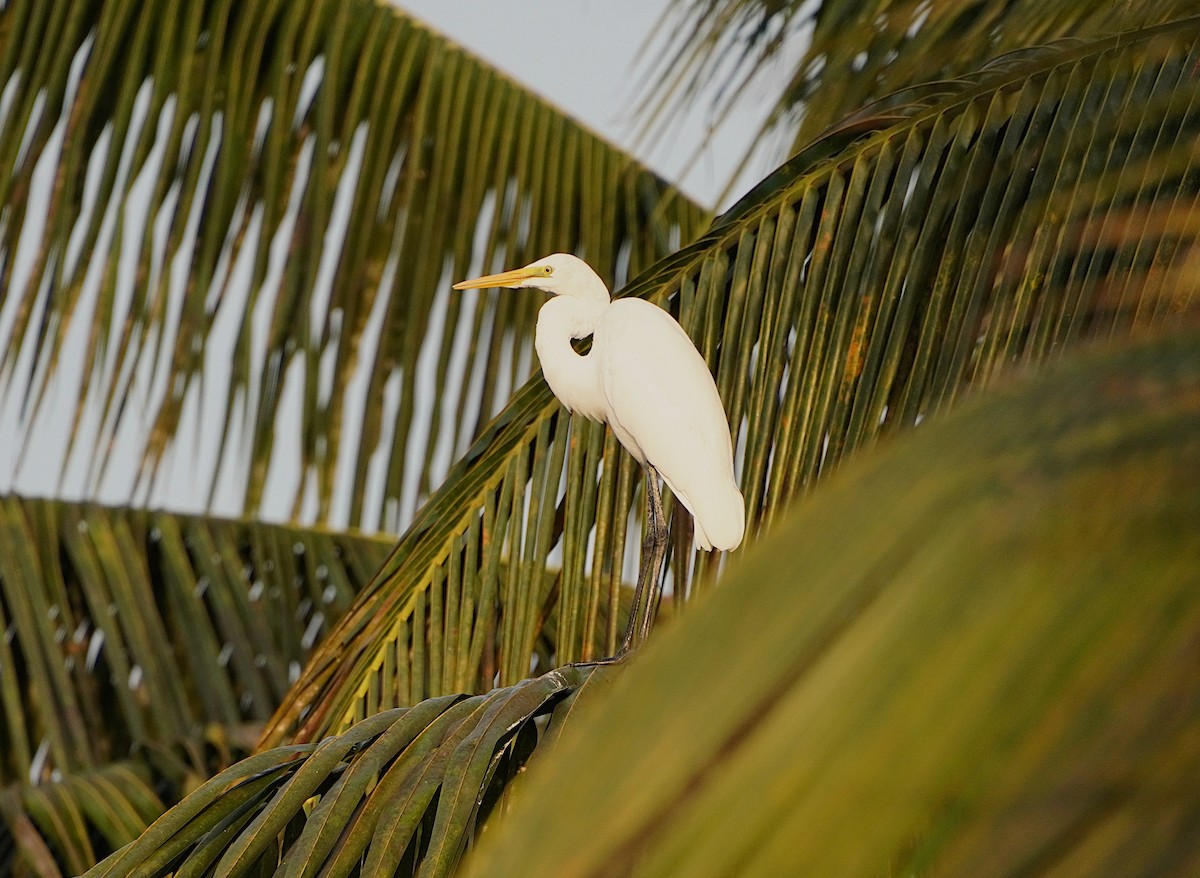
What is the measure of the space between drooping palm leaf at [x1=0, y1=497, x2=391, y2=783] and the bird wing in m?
1.41

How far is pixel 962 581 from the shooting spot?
1.01 ft

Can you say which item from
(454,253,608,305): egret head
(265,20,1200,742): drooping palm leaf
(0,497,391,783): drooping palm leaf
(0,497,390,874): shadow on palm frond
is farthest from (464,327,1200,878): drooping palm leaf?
(0,497,391,783): drooping palm leaf

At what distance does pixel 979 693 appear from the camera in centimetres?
31

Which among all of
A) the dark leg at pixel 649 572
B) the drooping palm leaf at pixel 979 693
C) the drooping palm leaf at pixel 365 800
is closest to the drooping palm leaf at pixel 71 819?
the dark leg at pixel 649 572

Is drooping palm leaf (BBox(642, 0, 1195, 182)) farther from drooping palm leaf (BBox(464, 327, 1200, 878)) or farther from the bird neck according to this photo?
drooping palm leaf (BBox(464, 327, 1200, 878))

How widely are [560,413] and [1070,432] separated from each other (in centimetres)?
176

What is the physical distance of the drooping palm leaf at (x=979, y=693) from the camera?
0.29 m

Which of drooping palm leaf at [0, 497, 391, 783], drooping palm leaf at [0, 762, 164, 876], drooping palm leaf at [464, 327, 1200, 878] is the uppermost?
drooping palm leaf at [0, 497, 391, 783]

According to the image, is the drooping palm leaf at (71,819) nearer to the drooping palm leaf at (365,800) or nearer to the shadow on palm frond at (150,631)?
the shadow on palm frond at (150,631)

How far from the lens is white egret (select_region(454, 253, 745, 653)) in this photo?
1.96 metres

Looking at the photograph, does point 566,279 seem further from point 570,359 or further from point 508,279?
point 570,359

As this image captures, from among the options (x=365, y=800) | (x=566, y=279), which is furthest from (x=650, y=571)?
(x=365, y=800)

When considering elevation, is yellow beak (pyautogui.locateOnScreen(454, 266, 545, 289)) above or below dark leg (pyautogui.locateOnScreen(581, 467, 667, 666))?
above

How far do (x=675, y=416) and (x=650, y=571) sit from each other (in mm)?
356
